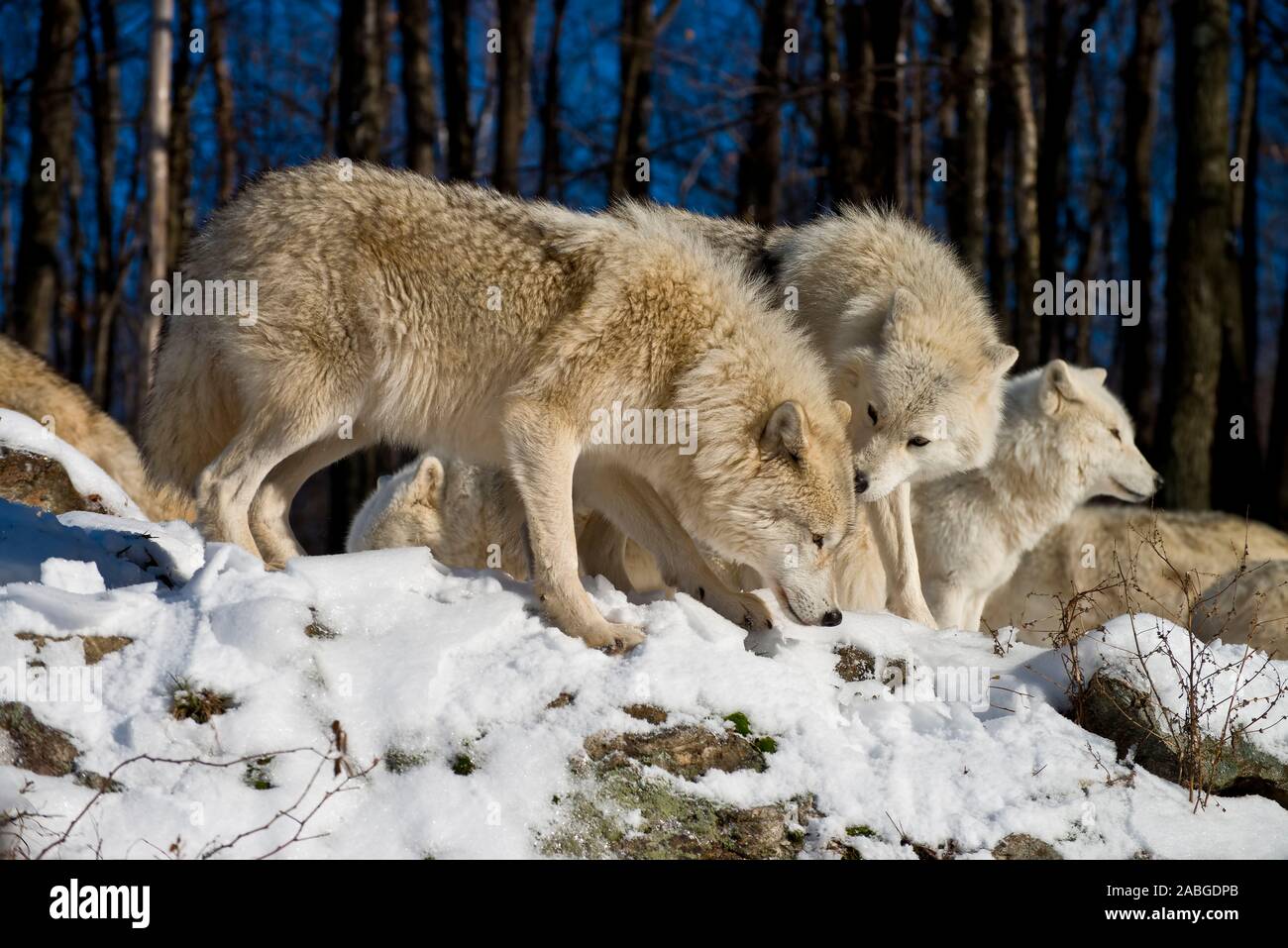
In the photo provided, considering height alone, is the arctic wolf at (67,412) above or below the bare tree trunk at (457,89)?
below

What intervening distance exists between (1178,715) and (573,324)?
9.76 feet

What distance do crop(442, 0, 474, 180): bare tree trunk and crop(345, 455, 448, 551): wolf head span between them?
767cm

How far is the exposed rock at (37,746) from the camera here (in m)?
4.01

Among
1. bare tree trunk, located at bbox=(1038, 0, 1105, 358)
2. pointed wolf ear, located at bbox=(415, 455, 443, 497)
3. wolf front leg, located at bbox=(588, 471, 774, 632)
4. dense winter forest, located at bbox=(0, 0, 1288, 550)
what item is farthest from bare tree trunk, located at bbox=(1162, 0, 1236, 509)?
wolf front leg, located at bbox=(588, 471, 774, 632)

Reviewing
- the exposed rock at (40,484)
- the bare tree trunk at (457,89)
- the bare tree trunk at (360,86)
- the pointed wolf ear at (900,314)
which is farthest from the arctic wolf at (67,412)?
the bare tree trunk at (457,89)

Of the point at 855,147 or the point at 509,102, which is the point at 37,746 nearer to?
the point at 509,102

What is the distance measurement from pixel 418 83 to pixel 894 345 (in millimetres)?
10143

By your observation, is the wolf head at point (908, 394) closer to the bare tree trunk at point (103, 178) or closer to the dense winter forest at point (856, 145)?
the dense winter forest at point (856, 145)

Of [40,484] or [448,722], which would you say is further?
[40,484]

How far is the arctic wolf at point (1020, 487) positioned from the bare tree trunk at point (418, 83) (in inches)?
320

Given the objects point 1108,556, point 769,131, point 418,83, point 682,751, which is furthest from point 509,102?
point 682,751

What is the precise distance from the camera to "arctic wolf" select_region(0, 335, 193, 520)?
368 inches

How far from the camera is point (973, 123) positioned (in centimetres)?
1449

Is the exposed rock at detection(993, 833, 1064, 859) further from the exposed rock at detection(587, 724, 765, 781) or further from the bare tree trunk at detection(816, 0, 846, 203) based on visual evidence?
the bare tree trunk at detection(816, 0, 846, 203)
